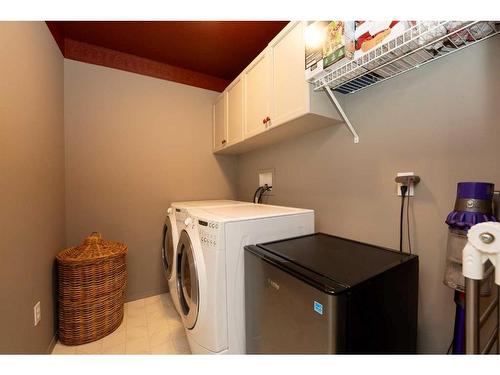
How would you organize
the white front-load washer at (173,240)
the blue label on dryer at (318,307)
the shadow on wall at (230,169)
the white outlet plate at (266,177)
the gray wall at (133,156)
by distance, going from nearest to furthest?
the blue label on dryer at (318,307) → the white front-load washer at (173,240) → the gray wall at (133,156) → the white outlet plate at (266,177) → the shadow on wall at (230,169)

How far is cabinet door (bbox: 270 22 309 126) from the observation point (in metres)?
1.28

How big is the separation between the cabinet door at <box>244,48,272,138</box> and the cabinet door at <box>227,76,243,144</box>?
0.11m

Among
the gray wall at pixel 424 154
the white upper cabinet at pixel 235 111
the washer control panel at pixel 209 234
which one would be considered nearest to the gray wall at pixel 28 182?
the washer control panel at pixel 209 234

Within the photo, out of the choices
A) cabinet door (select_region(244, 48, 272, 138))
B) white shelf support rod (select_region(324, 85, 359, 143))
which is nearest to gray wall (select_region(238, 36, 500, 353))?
white shelf support rod (select_region(324, 85, 359, 143))

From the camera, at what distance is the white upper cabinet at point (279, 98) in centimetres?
130

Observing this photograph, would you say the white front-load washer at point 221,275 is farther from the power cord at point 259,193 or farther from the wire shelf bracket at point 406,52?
the power cord at point 259,193

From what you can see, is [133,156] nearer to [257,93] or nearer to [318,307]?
[257,93]

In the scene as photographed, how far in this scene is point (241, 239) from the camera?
1117mm

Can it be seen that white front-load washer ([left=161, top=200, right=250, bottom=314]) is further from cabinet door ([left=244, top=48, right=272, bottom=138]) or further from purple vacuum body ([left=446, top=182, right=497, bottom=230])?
purple vacuum body ([left=446, top=182, right=497, bottom=230])

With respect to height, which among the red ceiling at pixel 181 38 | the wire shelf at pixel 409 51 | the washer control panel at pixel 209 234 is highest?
the red ceiling at pixel 181 38

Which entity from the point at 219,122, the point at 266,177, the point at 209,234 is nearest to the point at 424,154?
the point at 209,234

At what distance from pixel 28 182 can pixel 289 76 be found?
1.64m

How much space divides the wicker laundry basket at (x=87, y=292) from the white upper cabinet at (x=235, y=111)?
54.1 inches
